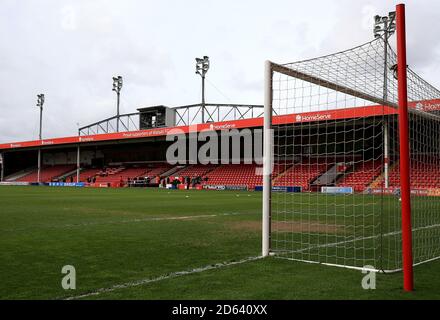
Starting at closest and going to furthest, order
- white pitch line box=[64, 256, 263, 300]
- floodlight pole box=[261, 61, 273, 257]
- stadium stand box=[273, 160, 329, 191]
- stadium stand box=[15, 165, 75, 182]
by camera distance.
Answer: white pitch line box=[64, 256, 263, 300]
floodlight pole box=[261, 61, 273, 257]
stadium stand box=[273, 160, 329, 191]
stadium stand box=[15, 165, 75, 182]

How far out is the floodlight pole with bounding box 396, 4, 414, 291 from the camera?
459 centimetres

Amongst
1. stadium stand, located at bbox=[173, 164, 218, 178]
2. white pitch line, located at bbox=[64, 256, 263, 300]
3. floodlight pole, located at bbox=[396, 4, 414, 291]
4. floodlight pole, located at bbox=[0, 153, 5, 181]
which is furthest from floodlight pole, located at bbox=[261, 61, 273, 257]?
floodlight pole, located at bbox=[0, 153, 5, 181]

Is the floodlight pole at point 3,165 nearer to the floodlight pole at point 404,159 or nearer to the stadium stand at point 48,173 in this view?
the stadium stand at point 48,173

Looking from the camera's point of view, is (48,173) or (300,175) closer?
(300,175)

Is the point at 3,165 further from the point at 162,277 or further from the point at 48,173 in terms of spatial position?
the point at 162,277

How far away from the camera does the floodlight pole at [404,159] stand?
4590 millimetres

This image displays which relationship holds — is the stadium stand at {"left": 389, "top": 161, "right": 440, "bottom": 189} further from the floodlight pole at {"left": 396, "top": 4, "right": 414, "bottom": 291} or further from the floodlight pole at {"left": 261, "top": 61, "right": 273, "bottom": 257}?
the floodlight pole at {"left": 396, "top": 4, "right": 414, "bottom": 291}

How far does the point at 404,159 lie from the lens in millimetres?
4652

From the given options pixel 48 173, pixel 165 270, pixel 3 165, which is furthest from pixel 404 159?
pixel 3 165

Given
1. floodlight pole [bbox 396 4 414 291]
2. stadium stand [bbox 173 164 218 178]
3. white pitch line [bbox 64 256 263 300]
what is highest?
stadium stand [bbox 173 164 218 178]

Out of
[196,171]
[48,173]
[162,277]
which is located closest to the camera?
[162,277]

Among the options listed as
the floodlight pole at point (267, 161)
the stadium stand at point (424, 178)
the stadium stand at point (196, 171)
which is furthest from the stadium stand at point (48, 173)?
the floodlight pole at point (267, 161)
